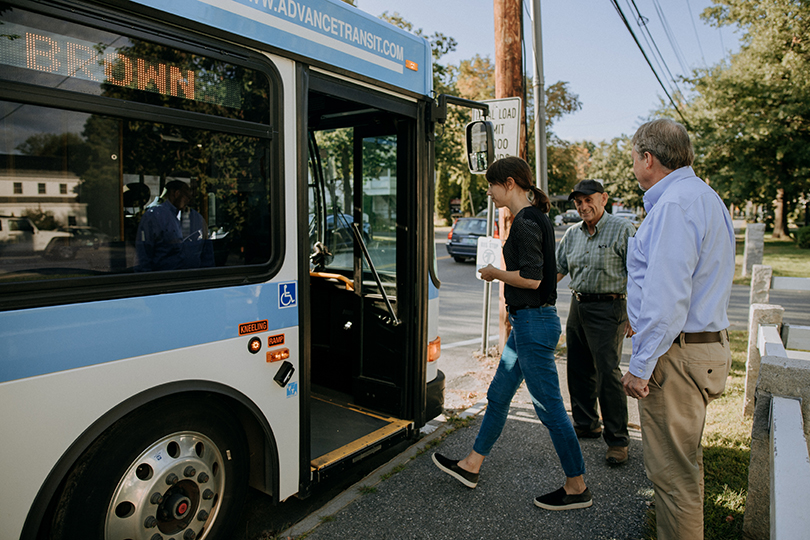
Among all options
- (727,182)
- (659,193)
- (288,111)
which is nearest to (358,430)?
(288,111)

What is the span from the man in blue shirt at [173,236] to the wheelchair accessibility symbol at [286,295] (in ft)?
1.27

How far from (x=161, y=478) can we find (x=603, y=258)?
305cm

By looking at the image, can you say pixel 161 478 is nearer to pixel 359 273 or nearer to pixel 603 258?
pixel 359 273

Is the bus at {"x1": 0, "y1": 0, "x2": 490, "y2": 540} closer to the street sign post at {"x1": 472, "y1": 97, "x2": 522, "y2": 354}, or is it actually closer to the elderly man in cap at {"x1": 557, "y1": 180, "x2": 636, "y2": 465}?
the elderly man in cap at {"x1": 557, "y1": 180, "x2": 636, "y2": 465}

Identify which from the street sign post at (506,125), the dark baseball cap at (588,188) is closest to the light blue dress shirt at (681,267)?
the dark baseball cap at (588,188)

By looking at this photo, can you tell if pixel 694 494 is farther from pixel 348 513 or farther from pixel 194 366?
pixel 194 366

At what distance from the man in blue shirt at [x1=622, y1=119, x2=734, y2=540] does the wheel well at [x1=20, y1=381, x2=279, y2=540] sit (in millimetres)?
1783

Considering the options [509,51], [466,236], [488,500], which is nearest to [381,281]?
[488,500]

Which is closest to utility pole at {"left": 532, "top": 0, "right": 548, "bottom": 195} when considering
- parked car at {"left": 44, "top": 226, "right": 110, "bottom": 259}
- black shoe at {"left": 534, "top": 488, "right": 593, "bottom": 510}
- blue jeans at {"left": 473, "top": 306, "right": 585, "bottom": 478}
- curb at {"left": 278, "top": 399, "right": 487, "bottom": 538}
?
curb at {"left": 278, "top": 399, "right": 487, "bottom": 538}

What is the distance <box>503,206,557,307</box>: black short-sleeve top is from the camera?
10.2 feet

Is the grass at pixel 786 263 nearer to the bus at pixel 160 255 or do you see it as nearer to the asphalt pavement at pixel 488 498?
the asphalt pavement at pixel 488 498

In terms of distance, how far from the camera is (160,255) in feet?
7.73

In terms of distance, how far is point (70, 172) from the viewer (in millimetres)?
2070

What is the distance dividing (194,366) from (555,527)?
7.13 feet
